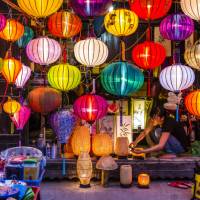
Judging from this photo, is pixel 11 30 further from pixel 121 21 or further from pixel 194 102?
pixel 194 102

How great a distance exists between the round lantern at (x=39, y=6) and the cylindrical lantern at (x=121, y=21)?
101 centimetres

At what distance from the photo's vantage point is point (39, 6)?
6.72m

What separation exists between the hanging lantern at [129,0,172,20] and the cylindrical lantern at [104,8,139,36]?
145mm

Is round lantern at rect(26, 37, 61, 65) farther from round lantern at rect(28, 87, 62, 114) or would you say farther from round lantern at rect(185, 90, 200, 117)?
round lantern at rect(185, 90, 200, 117)

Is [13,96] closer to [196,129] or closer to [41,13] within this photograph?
[41,13]

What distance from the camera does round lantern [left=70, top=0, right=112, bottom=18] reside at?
249 inches

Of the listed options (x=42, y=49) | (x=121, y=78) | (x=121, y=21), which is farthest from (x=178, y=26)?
(x=42, y=49)

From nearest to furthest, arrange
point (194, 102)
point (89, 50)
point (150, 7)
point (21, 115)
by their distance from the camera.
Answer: point (150, 7)
point (89, 50)
point (194, 102)
point (21, 115)

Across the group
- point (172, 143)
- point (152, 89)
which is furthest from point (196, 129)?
point (172, 143)

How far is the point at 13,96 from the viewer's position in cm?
1092

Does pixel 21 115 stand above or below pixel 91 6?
below

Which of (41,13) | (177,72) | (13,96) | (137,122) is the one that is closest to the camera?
(41,13)

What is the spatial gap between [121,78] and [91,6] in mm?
1306

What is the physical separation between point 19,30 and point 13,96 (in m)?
3.06
